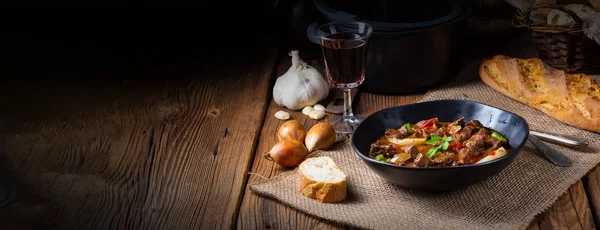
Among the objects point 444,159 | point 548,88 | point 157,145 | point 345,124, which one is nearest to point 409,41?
point 345,124

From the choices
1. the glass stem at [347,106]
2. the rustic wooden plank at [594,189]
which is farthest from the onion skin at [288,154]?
the rustic wooden plank at [594,189]

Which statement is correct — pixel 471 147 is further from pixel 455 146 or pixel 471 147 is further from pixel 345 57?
pixel 345 57

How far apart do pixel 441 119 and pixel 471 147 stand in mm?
284

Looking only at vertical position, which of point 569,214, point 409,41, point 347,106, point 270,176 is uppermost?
point 409,41

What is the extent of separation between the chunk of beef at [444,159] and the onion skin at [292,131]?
1.71ft

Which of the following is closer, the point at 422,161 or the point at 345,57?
the point at 422,161

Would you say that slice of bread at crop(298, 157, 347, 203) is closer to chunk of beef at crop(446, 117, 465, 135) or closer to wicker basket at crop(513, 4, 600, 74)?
chunk of beef at crop(446, 117, 465, 135)

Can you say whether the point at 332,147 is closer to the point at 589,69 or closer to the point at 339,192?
the point at 339,192

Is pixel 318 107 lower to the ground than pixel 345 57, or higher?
lower

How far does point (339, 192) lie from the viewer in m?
2.03

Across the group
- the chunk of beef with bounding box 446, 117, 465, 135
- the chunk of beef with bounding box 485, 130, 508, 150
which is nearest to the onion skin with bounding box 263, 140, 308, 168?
the chunk of beef with bounding box 446, 117, 465, 135

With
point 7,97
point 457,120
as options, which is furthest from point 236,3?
point 457,120

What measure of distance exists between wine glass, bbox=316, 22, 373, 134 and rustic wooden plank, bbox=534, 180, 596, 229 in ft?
2.38

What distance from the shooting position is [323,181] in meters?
2.03
